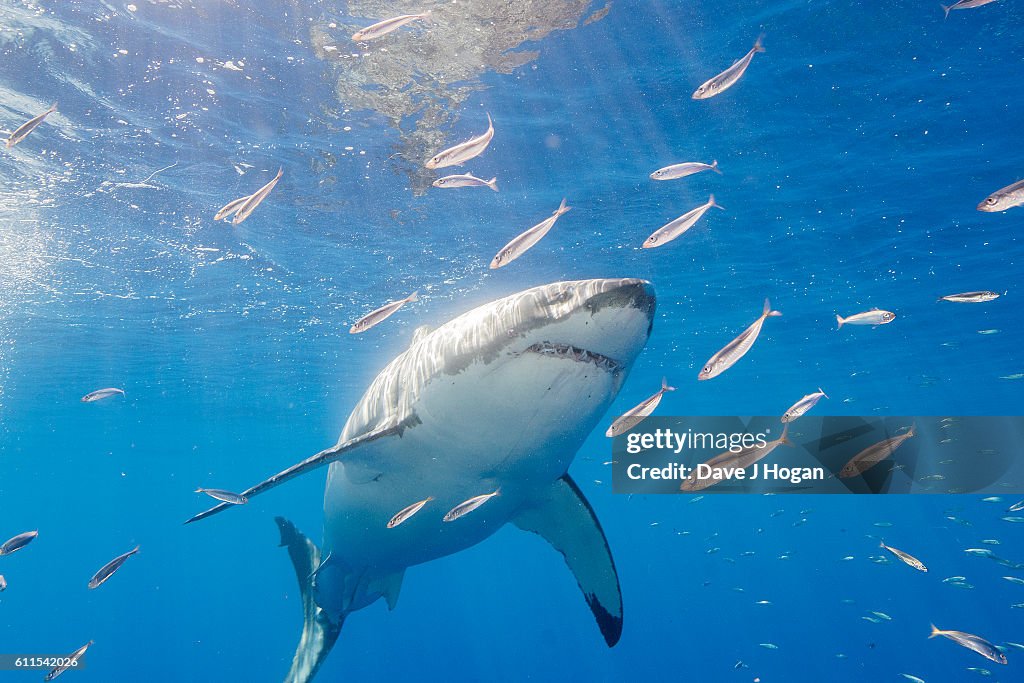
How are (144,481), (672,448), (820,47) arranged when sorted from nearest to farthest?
(672,448)
(820,47)
(144,481)

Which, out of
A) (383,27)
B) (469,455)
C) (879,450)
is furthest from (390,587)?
(383,27)

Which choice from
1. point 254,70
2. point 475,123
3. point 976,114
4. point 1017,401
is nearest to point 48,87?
point 254,70

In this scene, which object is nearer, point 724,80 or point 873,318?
point 724,80

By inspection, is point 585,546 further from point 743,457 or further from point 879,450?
point 879,450

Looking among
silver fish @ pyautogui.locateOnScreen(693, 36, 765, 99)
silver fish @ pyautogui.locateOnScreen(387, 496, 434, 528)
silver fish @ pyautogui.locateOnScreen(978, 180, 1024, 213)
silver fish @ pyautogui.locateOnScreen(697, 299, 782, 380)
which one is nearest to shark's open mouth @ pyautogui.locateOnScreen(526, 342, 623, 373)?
silver fish @ pyautogui.locateOnScreen(697, 299, 782, 380)

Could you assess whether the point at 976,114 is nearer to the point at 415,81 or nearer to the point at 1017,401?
the point at 415,81

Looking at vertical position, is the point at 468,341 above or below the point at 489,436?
above

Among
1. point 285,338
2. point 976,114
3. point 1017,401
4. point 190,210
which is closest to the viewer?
point 976,114

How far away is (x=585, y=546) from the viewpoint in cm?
552

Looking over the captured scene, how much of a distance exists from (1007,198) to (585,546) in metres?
4.30

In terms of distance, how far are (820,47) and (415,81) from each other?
21.9 feet

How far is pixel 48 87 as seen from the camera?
986 cm

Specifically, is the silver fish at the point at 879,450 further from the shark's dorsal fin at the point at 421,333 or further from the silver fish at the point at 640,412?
the shark's dorsal fin at the point at 421,333

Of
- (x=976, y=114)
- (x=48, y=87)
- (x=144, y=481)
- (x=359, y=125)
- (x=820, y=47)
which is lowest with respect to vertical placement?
(x=144, y=481)
